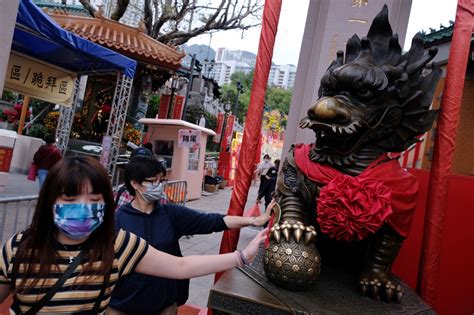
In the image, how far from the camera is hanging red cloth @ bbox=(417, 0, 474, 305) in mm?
1540

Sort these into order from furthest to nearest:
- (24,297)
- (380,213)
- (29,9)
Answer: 1. (29,9)
2. (380,213)
3. (24,297)

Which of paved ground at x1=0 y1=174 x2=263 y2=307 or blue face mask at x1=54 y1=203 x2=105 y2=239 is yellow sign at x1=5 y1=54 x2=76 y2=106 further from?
blue face mask at x1=54 y1=203 x2=105 y2=239

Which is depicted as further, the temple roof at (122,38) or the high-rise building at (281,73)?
the high-rise building at (281,73)

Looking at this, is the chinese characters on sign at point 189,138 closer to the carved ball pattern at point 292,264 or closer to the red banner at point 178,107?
the red banner at point 178,107

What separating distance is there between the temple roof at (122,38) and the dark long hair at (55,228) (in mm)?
8602

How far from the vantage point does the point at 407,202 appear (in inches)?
54.5

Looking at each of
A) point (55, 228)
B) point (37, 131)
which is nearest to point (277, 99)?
point (37, 131)

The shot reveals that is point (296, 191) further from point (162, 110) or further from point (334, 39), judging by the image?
point (162, 110)

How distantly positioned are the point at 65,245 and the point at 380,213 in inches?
42.6

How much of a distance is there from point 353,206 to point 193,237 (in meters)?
5.58

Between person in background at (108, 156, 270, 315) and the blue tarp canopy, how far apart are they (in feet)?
12.5

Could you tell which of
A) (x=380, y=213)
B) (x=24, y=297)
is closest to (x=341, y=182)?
(x=380, y=213)

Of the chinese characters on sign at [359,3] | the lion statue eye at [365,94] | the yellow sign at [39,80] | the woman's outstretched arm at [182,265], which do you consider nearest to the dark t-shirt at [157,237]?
the woman's outstretched arm at [182,265]

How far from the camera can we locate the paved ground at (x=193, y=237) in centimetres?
379
